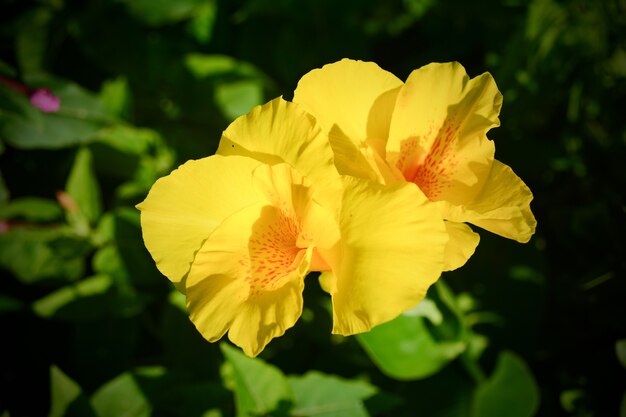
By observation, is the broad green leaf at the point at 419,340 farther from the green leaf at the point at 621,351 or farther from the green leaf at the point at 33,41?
the green leaf at the point at 33,41

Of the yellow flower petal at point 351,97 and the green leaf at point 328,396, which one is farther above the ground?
the yellow flower petal at point 351,97

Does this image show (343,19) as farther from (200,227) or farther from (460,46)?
(200,227)

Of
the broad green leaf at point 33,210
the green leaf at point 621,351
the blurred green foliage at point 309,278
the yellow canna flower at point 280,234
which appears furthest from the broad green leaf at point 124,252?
the green leaf at point 621,351

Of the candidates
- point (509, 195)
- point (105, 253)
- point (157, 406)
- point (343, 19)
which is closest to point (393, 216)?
point (509, 195)

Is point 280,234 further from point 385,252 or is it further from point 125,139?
point 125,139

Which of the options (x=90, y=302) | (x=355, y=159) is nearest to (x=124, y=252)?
(x=90, y=302)

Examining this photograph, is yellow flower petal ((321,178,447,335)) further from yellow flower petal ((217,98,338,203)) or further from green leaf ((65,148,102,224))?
green leaf ((65,148,102,224))
